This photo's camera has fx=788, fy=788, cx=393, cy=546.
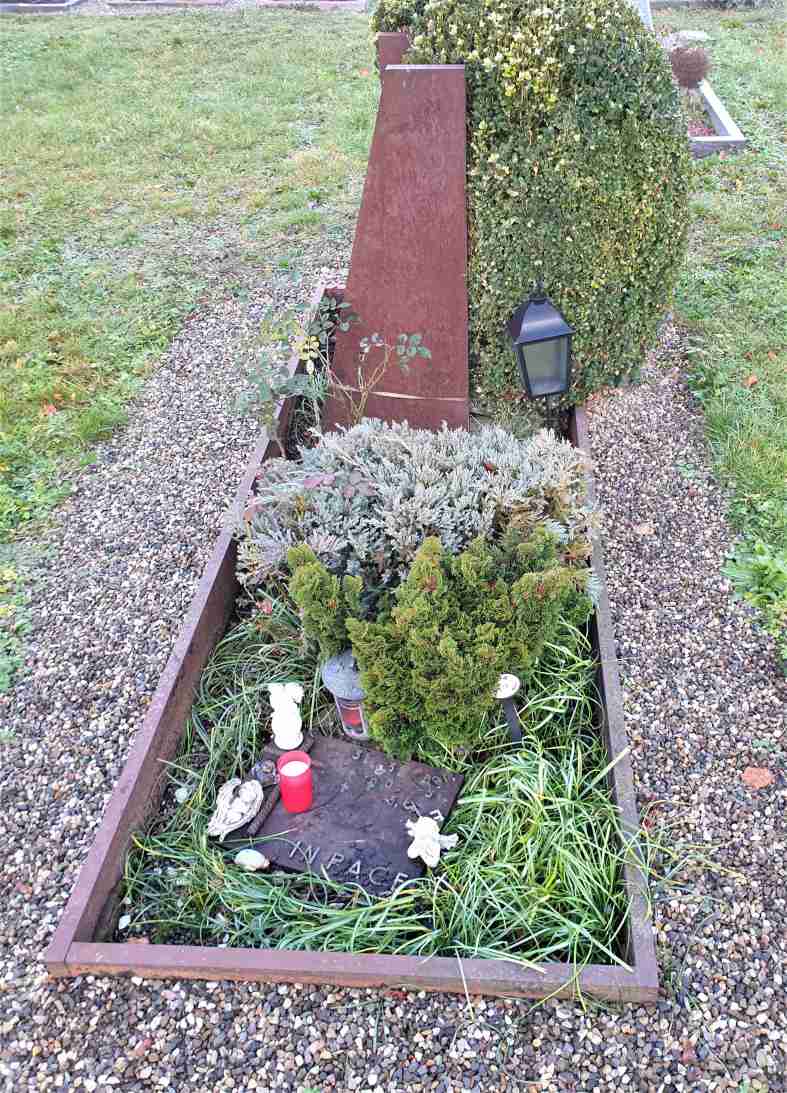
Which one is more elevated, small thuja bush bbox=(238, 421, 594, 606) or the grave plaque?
small thuja bush bbox=(238, 421, 594, 606)

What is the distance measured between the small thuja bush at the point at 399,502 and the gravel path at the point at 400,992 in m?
0.57

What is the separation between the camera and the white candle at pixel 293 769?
94.2 inches

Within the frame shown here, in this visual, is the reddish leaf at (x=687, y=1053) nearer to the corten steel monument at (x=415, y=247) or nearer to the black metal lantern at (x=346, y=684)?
the black metal lantern at (x=346, y=684)

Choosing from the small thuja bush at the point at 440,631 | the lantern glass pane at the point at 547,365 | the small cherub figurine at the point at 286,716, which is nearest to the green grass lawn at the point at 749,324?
the lantern glass pane at the point at 547,365

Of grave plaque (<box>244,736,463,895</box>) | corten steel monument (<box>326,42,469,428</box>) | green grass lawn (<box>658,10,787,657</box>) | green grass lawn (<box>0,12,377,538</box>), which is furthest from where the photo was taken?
green grass lawn (<box>0,12,377,538</box>)

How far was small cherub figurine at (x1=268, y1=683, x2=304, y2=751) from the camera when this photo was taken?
2.56 m

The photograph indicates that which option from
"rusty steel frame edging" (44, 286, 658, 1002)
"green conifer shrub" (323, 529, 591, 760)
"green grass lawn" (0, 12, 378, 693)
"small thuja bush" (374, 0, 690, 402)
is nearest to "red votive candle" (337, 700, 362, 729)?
"green conifer shrub" (323, 529, 591, 760)

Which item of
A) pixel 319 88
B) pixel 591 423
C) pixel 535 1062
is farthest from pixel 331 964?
pixel 319 88

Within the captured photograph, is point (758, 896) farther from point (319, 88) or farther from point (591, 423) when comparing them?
point (319, 88)

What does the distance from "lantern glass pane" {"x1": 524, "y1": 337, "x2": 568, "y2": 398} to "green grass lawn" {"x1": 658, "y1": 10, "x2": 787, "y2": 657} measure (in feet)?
3.50

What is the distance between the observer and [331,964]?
2.01 m

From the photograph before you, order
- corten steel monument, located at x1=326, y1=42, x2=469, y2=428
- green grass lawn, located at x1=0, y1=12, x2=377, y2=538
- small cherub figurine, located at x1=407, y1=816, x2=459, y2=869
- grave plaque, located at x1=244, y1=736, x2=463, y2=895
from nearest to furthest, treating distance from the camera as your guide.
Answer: small cherub figurine, located at x1=407, y1=816, x2=459, y2=869
grave plaque, located at x1=244, y1=736, x2=463, y2=895
corten steel monument, located at x1=326, y1=42, x2=469, y2=428
green grass lawn, located at x1=0, y1=12, x2=377, y2=538

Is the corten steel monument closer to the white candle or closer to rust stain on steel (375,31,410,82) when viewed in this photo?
rust stain on steel (375,31,410,82)

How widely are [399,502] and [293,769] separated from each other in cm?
96
